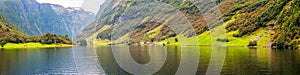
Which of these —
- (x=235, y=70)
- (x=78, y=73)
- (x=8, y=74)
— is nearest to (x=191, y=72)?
(x=235, y=70)

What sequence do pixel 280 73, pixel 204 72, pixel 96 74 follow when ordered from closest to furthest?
pixel 280 73 → pixel 204 72 → pixel 96 74

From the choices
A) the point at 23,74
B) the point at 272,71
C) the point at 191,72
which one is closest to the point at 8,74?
the point at 23,74

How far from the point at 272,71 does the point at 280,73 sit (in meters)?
5.31

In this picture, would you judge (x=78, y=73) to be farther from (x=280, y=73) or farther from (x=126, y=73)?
(x=280, y=73)

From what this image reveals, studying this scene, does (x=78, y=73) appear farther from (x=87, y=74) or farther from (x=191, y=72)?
(x=191, y=72)

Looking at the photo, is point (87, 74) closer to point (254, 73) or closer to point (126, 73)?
point (126, 73)

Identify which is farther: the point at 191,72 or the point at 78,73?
the point at 78,73

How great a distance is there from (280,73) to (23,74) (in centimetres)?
6532

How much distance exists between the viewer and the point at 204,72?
92.9 metres

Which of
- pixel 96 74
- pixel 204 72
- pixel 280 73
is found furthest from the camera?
pixel 96 74

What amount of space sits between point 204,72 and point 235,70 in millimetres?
8141

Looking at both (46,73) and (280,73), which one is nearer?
(280,73)

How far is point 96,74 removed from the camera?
98875 millimetres

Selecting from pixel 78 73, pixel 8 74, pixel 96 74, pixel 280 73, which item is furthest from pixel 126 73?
pixel 280 73
